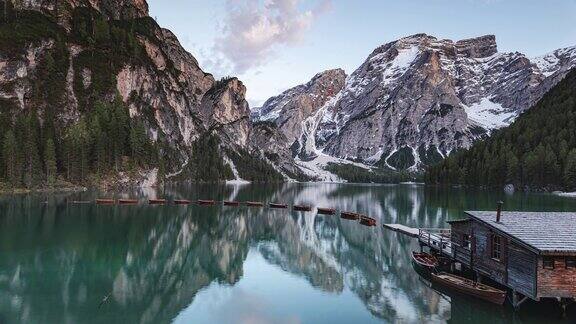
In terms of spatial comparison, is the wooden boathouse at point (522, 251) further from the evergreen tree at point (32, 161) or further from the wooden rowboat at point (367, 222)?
the evergreen tree at point (32, 161)

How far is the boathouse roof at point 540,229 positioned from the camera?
34.9 meters

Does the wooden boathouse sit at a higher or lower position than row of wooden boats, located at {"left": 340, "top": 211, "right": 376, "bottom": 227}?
higher

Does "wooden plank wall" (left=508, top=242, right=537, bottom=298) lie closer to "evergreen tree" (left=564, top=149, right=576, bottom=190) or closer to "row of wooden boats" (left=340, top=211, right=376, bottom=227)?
"row of wooden boats" (left=340, top=211, right=376, bottom=227)

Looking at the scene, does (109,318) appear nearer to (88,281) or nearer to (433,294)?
(88,281)

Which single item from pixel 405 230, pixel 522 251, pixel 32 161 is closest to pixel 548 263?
pixel 522 251

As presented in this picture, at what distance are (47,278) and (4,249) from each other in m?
16.3

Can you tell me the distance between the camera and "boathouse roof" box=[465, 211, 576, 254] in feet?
115

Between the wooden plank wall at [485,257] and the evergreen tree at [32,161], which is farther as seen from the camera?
the evergreen tree at [32,161]

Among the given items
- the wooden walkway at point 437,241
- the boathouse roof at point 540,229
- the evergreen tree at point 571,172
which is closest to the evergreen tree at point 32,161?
the wooden walkway at point 437,241

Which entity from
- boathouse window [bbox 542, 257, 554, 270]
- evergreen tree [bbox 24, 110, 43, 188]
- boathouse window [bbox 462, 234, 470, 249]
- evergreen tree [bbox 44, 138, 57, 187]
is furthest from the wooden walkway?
evergreen tree [bbox 44, 138, 57, 187]

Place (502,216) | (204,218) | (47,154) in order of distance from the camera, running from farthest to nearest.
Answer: (47,154)
(204,218)
(502,216)

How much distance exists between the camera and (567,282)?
115ft

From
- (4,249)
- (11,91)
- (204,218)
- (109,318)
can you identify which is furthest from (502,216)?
(11,91)

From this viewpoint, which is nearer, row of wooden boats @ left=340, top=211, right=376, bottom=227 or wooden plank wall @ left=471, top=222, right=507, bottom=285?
wooden plank wall @ left=471, top=222, right=507, bottom=285
